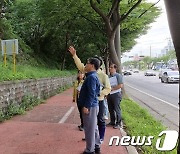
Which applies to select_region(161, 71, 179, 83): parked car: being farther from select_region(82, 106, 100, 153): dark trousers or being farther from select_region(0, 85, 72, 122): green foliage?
select_region(82, 106, 100, 153): dark trousers

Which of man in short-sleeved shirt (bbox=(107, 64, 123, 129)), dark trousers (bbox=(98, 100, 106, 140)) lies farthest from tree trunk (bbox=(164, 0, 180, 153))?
man in short-sleeved shirt (bbox=(107, 64, 123, 129))

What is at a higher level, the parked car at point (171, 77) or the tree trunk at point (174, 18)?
the tree trunk at point (174, 18)

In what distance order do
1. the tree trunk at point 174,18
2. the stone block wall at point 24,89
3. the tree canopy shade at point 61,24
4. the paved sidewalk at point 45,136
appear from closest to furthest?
the tree trunk at point 174,18 < the paved sidewalk at point 45,136 < the stone block wall at point 24,89 < the tree canopy shade at point 61,24

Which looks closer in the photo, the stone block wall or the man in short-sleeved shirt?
the man in short-sleeved shirt

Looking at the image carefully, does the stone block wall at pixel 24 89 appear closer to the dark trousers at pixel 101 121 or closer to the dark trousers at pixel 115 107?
the dark trousers at pixel 115 107

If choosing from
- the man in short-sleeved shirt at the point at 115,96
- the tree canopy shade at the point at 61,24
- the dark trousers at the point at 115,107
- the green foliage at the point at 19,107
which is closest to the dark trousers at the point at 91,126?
the man in short-sleeved shirt at the point at 115,96

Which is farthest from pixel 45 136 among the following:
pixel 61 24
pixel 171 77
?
pixel 171 77

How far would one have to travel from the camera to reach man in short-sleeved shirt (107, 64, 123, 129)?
7.58 metres

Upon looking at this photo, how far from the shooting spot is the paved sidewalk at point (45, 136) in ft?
18.7

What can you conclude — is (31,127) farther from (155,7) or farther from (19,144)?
(155,7)

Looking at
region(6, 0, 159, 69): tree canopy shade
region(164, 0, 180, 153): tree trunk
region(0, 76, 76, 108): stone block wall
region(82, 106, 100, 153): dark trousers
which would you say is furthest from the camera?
region(6, 0, 159, 69): tree canopy shade

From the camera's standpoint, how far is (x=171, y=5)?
3102 mm

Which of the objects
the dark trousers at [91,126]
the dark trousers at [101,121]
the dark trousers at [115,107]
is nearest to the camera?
the dark trousers at [91,126]

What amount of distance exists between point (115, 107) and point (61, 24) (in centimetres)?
1632
